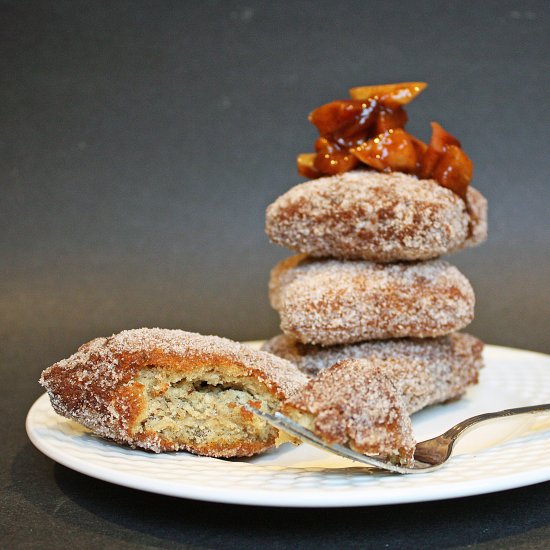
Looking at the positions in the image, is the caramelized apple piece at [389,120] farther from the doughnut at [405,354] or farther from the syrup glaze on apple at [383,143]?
the doughnut at [405,354]

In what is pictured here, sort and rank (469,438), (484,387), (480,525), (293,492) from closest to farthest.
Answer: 1. (293,492)
2. (480,525)
3. (469,438)
4. (484,387)

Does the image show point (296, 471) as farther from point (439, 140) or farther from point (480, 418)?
point (439, 140)

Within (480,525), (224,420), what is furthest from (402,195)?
(480,525)

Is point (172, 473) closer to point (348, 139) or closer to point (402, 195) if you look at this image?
point (402, 195)

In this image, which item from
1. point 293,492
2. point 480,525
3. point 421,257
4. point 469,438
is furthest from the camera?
point 421,257

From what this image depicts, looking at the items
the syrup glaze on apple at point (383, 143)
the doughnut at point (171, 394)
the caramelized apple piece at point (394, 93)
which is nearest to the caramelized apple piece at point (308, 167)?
the syrup glaze on apple at point (383, 143)

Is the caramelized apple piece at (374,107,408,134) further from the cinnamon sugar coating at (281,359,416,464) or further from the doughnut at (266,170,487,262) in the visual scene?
the cinnamon sugar coating at (281,359,416,464)

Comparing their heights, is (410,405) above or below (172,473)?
below
